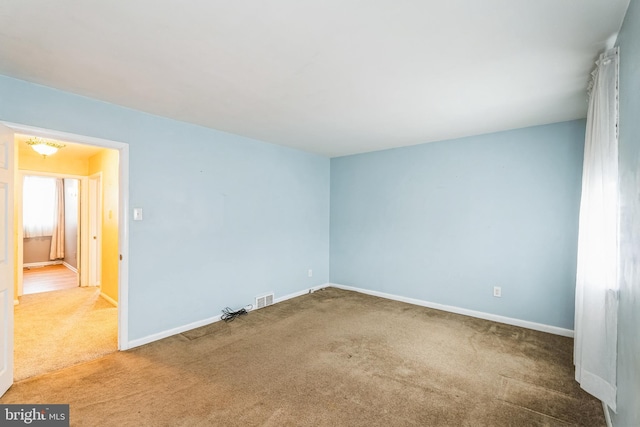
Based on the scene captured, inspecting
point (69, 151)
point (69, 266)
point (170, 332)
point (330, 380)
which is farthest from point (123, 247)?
point (69, 266)

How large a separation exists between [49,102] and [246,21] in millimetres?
2069

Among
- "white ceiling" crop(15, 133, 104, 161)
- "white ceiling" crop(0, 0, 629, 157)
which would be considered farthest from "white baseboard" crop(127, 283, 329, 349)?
"white ceiling" crop(15, 133, 104, 161)

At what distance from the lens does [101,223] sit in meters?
5.03

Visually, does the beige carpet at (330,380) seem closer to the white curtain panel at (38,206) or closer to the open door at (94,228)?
the open door at (94,228)

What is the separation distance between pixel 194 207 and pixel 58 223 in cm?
705

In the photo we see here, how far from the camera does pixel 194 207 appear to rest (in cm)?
354

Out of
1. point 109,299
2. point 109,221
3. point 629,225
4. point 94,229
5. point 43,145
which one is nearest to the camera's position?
point 629,225

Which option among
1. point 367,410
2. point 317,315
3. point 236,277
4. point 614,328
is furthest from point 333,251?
point 614,328

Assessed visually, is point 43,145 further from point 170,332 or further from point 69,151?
point 170,332

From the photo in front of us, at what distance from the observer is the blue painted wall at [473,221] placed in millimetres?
3389

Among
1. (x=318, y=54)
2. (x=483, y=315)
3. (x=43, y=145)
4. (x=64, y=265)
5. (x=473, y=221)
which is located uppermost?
(x=318, y=54)

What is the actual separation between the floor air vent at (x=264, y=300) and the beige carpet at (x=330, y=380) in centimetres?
67

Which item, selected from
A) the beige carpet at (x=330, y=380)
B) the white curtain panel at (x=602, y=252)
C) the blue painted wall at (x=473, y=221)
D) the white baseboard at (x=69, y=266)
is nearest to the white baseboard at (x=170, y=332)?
the beige carpet at (x=330, y=380)

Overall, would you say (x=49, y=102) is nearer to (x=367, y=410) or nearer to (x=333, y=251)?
(x=367, y=410)
